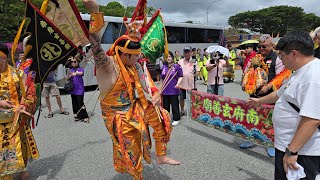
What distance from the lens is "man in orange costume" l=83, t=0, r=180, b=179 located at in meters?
2.45

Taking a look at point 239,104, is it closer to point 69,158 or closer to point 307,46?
point 307,46

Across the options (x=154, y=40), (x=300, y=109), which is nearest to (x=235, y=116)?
(x=154, y=40)

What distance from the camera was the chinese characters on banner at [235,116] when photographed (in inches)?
142

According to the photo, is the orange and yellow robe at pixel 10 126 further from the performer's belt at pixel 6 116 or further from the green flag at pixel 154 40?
the green flag at pixel 154 40

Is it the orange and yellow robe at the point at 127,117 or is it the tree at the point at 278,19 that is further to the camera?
the tree at the point at 278,19

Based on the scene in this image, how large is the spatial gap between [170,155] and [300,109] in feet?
8.52

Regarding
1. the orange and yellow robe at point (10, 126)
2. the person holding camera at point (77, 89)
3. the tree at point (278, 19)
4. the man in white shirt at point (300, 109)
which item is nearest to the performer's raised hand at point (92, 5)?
the man in white shirt at point (300, 109)

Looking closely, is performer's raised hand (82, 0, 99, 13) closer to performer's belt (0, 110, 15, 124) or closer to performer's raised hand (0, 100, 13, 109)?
performer's raised hand (0, 100, 13, 109)

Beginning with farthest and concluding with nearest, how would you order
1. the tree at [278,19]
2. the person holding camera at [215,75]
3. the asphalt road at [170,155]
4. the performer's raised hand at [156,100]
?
the tree at [278,19]
the person holding camera at [215,75]
the asphalt road at [170,155]
the performer's raised hand at [156,100]

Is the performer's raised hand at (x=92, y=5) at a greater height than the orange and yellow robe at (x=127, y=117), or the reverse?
the performer's raised hand at (x=92, y=5)

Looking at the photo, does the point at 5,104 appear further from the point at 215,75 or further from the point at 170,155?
the point at 215,75

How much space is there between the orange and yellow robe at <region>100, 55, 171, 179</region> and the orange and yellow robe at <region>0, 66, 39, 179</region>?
3.72 feet

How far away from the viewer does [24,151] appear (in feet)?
10.6

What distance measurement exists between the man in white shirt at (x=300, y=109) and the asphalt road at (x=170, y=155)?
1.54 metres
